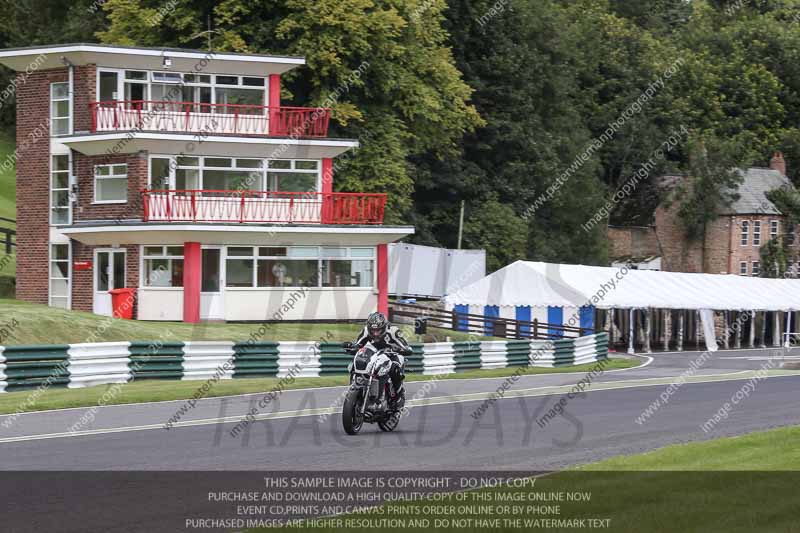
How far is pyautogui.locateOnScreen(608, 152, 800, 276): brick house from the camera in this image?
82875 mm

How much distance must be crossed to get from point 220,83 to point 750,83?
2188 inches

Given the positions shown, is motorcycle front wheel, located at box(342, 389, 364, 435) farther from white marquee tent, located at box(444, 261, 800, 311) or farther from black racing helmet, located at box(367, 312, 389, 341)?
white marquee tent, located at box(444, 261, 800, 311)

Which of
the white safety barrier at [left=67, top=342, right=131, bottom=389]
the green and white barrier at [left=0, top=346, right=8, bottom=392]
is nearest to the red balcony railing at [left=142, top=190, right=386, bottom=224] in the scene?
the white safety barrier at [left=67, top=342, right=131, bottom=389]

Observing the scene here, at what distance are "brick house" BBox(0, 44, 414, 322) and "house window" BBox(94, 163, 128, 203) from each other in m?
0.05

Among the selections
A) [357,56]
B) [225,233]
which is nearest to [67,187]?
[225,233]

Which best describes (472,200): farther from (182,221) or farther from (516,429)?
(516,429)

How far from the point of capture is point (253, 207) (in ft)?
139

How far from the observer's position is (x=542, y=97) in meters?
70.8

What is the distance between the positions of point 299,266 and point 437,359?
35.1 ft

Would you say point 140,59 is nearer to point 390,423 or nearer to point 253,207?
point 253,207

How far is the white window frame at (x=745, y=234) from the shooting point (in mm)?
83062

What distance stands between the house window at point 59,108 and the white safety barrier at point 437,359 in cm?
1631

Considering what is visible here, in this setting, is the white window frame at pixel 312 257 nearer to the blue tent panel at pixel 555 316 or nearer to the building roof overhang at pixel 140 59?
the building roof overhang at pixel 140 59
